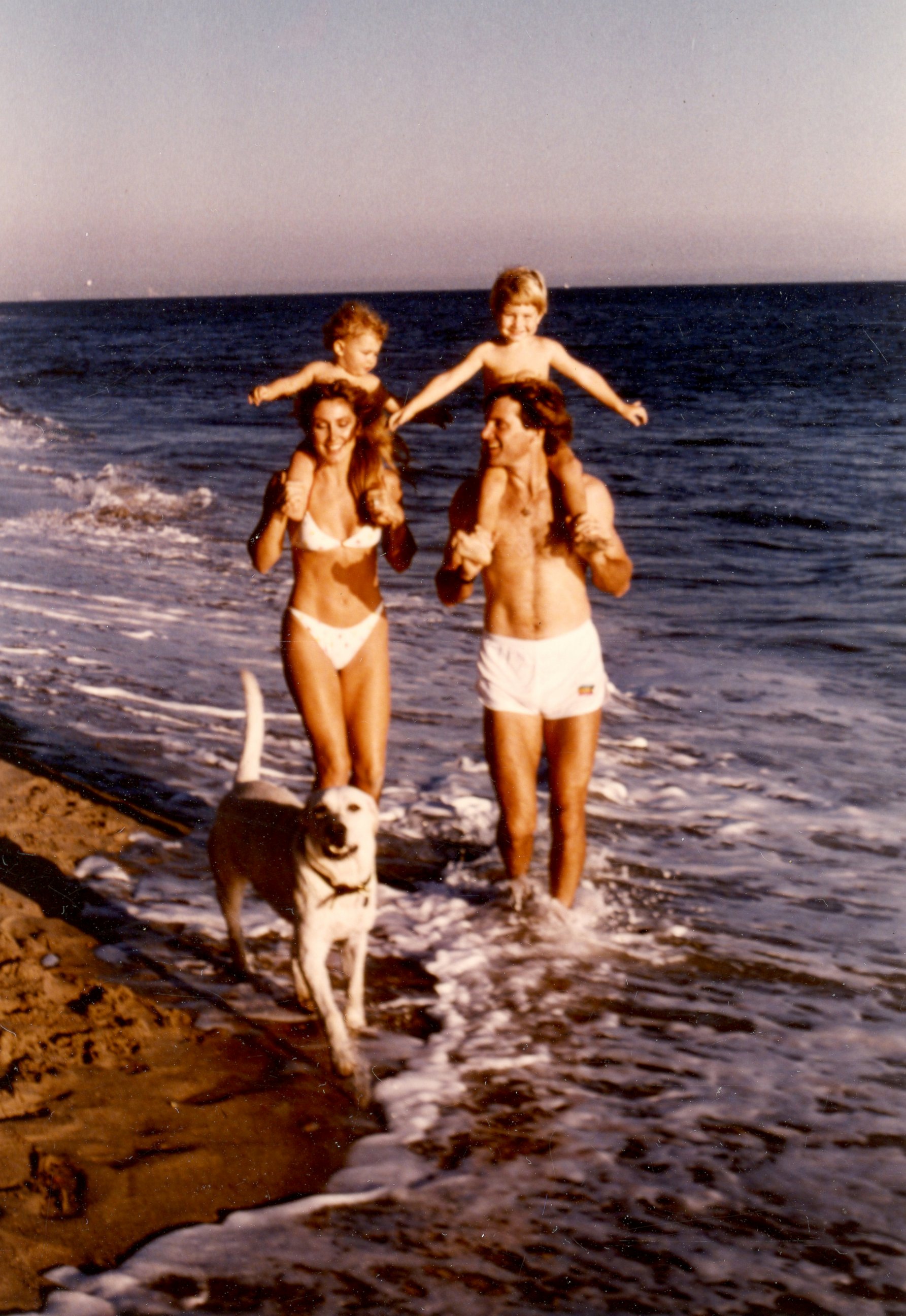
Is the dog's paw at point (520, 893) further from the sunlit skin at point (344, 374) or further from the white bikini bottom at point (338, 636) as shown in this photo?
the sunlit skin at point (344, 374)

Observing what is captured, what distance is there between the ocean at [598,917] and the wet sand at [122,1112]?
0.34ft

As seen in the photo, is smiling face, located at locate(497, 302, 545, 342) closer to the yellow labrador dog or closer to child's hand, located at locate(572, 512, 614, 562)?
child's hand, located at locate(572, 512, 614, 562)

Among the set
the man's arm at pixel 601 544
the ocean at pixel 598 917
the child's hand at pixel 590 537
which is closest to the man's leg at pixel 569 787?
the ocean at pixel 598 917

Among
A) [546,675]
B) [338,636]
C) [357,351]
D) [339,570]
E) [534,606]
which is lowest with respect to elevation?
[546,675]

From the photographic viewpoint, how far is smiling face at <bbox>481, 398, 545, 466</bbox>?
4.03 meters

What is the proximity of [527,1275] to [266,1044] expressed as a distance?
120 cm

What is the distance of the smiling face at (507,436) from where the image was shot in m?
4.03

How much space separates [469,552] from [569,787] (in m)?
1.01

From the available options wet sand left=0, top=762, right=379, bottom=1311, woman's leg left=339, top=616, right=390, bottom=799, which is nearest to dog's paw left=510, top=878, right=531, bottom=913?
woman's leg left=339, top=616, right=390, bottom=799

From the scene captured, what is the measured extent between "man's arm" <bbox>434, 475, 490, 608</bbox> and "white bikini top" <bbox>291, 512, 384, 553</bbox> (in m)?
0.30

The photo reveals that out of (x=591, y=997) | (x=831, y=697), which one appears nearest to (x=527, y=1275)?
(x=591, y=997)

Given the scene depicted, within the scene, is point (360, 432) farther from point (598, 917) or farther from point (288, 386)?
point (598, 917)

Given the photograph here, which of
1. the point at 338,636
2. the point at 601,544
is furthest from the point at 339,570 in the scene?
the point at 601,544

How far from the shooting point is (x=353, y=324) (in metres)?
4.37
